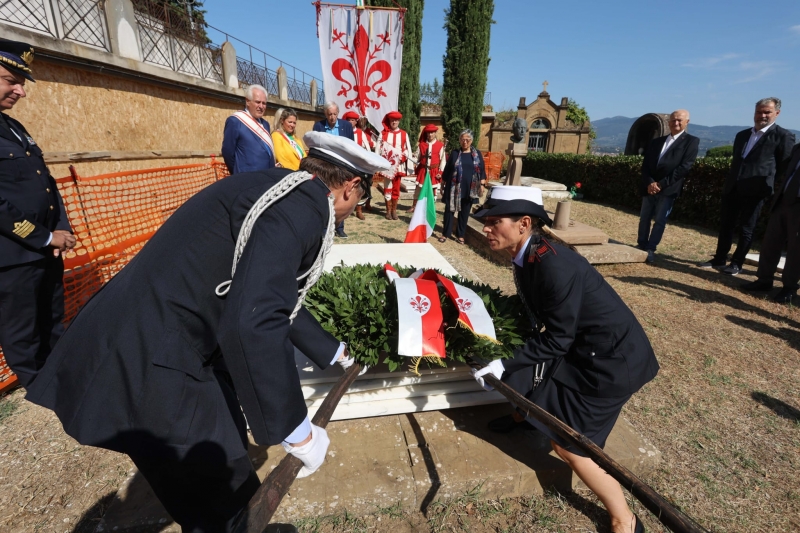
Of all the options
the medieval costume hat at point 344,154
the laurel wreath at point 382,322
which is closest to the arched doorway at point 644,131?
the laurel wreath at point 382,322

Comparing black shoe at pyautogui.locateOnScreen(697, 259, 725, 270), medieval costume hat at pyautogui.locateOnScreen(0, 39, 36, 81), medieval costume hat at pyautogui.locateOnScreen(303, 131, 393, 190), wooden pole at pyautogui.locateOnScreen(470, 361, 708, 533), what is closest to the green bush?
black shoe at pyautogui.locateOnScreen(697, 259, 725, 270)

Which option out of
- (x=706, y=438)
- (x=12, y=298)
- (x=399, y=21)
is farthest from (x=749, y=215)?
(x=12, y=298)

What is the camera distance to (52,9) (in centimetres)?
619

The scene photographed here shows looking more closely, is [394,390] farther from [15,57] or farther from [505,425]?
[15,57]

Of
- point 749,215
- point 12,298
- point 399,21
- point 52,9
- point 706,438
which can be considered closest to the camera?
point 12,298

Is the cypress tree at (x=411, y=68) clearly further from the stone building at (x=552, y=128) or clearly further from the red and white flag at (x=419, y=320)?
the red and white flag at (x=419, y=320)

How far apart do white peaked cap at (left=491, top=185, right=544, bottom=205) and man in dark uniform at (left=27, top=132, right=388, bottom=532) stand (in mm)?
1213

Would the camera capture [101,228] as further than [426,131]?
No

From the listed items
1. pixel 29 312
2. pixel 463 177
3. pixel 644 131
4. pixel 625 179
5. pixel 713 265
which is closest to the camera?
pixel 29 312

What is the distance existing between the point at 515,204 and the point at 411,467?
1.60 meters

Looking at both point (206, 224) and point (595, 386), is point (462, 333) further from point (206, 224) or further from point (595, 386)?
point (206, 224)

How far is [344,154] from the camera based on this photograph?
1.44m

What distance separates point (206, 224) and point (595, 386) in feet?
6.45

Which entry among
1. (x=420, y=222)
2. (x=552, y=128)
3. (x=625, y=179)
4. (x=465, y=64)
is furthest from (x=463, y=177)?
(x=552, y=128)
